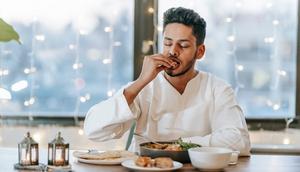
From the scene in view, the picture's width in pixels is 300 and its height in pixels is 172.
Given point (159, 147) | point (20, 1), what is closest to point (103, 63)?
point (20, 1)

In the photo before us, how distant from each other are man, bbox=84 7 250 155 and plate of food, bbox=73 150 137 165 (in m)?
0.29

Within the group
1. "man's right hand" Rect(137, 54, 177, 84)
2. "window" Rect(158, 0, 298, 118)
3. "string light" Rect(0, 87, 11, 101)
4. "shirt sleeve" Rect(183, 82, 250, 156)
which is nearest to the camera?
"shirt sleeve" Rect(183, 82, 250, 156)

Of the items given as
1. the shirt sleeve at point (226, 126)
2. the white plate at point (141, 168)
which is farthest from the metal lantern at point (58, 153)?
Answer: the shirt sleeve at point (226, 126)

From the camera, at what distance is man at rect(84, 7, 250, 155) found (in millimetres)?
2293

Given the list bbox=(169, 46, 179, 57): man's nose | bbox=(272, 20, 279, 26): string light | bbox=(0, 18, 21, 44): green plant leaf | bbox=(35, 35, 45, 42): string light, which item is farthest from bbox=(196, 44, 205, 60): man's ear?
bbox=(35, 35, 45, 42): string light

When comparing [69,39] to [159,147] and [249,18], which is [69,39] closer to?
[249,18]

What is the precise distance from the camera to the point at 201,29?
244cm

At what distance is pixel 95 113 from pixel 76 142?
4.87 ft

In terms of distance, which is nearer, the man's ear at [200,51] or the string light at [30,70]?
the man's ear at [200,51]

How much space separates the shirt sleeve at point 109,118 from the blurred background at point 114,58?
52.6 inches

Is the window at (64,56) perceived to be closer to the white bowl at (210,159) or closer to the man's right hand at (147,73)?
the man's right hand at (147,73)

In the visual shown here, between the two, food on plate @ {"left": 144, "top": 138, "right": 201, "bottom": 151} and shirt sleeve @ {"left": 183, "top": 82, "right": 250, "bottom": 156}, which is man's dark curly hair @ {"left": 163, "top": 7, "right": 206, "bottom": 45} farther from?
food on plate @ {"left": 144, "top": 138, "right": 201, "bottom": 151}

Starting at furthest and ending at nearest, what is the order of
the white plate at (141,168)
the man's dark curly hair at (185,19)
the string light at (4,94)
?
the string light at (4,94)
the man's dark curly hair at (185,19)
the white plate at (141,168)

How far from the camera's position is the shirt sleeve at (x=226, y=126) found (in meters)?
2.12
